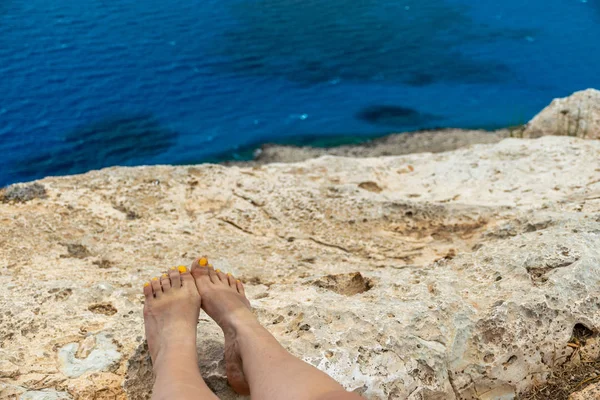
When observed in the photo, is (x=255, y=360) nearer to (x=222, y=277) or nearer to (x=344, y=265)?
(x=222, y=277)

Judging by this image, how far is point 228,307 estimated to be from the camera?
236cm

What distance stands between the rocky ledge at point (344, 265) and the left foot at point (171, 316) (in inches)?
3.4

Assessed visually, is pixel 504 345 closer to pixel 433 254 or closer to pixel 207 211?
pixel 433 254

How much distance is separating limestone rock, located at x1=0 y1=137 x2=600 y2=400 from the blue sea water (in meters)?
3.61

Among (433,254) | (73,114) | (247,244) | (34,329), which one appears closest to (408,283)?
(433,254)

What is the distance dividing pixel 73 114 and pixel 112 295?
19.4 feet

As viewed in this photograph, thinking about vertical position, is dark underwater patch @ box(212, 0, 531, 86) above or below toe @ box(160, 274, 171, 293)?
below

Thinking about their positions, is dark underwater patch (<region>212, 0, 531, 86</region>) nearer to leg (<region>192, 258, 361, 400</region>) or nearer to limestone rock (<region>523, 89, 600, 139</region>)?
limestone rock (<region>523, 89, 600, 139</region>)

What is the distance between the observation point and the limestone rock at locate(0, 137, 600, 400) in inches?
85.5

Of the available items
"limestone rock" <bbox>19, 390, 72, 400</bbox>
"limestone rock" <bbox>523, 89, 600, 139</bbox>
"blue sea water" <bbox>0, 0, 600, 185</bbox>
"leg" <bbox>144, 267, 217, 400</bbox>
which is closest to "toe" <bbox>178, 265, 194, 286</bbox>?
"leg" <bbox>144, 267, 217, 400</bbox>

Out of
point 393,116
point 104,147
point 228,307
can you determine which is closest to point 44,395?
point 228,307

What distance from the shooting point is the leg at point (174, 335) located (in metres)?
1.90

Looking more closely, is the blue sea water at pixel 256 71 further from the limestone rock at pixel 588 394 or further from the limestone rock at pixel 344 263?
the limestone rock at pixel 588 394

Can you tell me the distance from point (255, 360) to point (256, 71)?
754 centimetres
